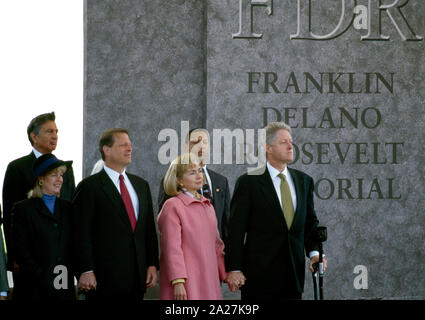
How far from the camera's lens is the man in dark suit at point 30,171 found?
6.35m

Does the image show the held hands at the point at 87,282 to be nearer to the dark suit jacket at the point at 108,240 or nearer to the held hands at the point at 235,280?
the dark suit jacket at the point at 108,240

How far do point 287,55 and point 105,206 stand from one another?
3.59 meters

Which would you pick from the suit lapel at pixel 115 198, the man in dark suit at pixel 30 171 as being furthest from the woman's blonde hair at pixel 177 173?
the man in dark suit at pixel 30 171

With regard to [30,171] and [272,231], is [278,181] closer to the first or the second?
[272,231]

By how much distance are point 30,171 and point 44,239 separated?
118 centimetres

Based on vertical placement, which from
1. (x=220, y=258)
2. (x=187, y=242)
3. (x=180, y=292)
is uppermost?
(x=187, y=242)

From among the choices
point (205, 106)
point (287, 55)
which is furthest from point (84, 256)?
point (287, 55)

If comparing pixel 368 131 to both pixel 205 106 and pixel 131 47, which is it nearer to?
pixel 205 106

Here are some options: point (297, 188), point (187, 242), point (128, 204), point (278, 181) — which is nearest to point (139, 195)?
point (128, 204)

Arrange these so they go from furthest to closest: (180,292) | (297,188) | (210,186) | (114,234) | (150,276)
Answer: (210,186) → (297,188) → (150,276) → (114,234) → (180,292)

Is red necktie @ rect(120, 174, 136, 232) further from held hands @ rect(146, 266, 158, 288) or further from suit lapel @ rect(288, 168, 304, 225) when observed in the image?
suit lapel @ rect(288, 168, 304, 225)

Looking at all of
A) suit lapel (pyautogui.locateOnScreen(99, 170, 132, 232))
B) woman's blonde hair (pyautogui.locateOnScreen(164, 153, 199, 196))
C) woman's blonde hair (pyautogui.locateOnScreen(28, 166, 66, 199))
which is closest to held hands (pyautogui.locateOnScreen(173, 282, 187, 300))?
suit lapel (pyautogui.locateOnScreen(99, 170, 132, 232))

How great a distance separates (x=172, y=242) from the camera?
17.2ft
